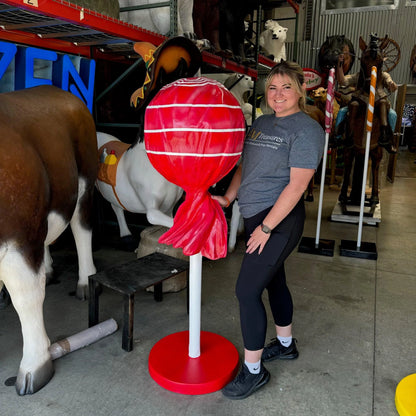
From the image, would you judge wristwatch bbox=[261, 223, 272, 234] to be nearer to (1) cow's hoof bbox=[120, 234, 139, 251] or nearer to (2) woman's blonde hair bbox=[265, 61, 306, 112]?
(2) woman's blonde hair bbox=[265, 61, 306, 112]

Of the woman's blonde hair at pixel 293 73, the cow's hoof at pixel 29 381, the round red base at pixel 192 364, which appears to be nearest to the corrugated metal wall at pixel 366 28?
the woman's blonde hair at pixel 293 73

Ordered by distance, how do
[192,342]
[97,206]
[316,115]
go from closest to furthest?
[192,342]
[97,206]
[316,115]

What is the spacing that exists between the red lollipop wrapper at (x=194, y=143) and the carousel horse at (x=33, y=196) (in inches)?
27.2

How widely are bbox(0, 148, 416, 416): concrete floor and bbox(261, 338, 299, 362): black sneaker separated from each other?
1.9 inches

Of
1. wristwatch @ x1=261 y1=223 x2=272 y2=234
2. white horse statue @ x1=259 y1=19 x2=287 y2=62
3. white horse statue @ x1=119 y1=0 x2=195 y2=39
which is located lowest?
wristwatch @ x1=261 y1=223 x2=272 y2=234

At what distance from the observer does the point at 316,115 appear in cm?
753

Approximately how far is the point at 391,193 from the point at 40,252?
8452 millimetres

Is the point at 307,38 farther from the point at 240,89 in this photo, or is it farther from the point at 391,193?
the point at 240,89

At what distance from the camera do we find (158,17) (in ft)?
13.8

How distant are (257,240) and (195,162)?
53 centimetres

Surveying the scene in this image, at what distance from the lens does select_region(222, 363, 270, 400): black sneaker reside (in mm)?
2223

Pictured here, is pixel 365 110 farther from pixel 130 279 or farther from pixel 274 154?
pixel 130 279

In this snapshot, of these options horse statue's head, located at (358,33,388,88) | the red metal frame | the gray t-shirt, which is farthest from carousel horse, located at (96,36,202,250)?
horse statue's head, located at (358,33,388,88)

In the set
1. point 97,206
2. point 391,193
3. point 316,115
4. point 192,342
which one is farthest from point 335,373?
point 391,193
